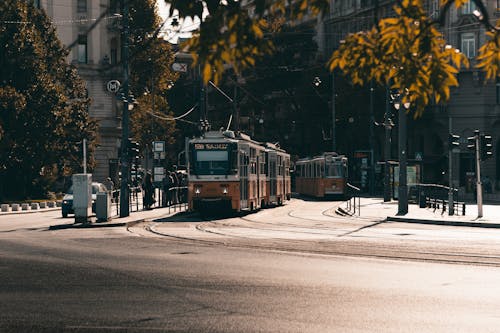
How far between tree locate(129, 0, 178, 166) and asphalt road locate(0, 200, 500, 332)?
58044mm

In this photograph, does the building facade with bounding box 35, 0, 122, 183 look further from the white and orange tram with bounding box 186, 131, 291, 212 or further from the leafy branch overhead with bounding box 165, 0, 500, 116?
Answer: the leafy branch overhead with bounding box 165, 0, 500, 116

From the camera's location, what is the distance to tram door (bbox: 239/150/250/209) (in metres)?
39.3

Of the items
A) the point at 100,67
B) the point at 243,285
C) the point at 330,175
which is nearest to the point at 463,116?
the point at 330,175

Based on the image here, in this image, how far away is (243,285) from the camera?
15.2 meters

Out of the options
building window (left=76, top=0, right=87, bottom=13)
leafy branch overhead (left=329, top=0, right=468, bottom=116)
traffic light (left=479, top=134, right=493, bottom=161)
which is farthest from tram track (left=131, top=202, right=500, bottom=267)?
building window (left=76, top=0, right=87, bottom=13)

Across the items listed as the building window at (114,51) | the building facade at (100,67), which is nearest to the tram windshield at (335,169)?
the building facade at (100,67)

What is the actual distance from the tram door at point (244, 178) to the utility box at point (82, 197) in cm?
686

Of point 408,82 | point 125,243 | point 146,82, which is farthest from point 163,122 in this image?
point 408,82

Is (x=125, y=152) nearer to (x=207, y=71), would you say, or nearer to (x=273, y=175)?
(x=273, y=175)

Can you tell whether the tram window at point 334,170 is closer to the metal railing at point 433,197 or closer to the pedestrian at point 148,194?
the metal railing at point 433,197

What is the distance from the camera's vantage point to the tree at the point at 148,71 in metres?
83.9

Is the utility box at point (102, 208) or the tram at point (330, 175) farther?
the tram at point (330, 175)

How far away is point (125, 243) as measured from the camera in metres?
24.7

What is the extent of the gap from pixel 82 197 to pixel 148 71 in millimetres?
51600
